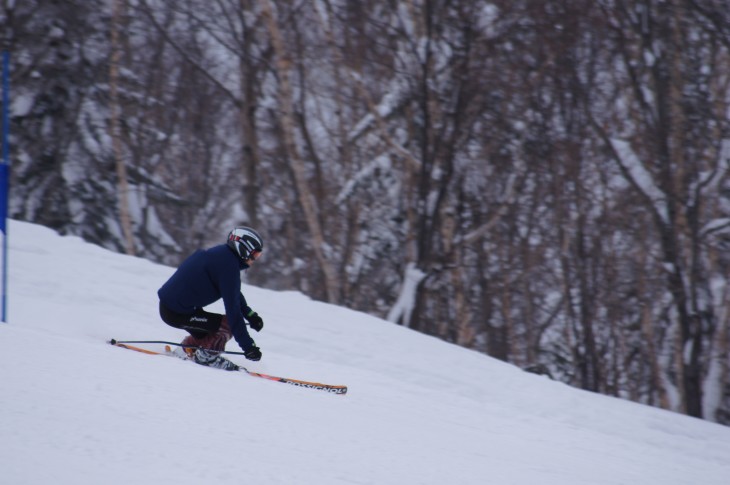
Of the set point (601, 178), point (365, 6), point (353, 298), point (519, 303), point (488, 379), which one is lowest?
point (488, 379)

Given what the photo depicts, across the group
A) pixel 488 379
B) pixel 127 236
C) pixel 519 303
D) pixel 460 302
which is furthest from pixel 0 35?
pixel 519 303

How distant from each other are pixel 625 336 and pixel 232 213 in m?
11.6

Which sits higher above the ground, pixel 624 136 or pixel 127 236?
pixel 624 136

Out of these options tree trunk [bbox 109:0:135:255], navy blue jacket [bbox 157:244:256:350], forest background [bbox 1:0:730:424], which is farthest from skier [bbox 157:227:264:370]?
tree trunk [bbox 109:0:135:255]

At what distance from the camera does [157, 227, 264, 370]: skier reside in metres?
6.64

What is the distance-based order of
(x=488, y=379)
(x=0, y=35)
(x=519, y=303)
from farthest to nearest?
(x=519, y=303)
(x=0, y=35)
(x=488, y=379)

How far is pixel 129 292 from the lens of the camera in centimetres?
955

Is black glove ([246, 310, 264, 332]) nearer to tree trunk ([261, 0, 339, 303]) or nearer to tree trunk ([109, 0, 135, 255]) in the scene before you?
tree trunk ([261, 0, 339, 303])

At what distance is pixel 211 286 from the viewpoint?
6820 mm

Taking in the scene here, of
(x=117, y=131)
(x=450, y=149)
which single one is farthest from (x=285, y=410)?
(x=117, y=131)

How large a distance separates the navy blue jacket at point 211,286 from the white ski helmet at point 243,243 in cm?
6

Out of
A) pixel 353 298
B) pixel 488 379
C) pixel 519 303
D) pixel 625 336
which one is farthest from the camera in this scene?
pixel 519 303

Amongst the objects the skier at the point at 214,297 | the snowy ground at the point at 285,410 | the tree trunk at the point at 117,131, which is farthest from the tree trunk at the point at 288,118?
the skier at the point at 214,297

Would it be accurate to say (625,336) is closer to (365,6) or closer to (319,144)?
(319,144)
